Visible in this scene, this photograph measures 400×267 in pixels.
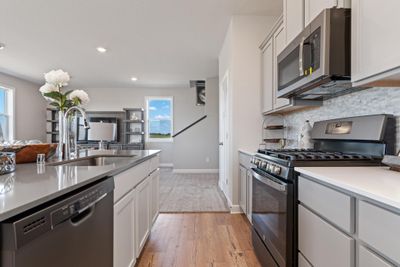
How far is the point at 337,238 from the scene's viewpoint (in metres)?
1.02

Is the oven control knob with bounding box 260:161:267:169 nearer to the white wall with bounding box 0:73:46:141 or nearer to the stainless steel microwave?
the stainless steel microwave

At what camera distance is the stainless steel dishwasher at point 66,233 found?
626mm

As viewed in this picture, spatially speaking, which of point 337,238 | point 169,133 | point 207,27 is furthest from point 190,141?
point 337,238

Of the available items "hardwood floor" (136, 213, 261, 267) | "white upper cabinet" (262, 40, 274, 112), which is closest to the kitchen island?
"hardwood floor" (136, 213, 261, 267)

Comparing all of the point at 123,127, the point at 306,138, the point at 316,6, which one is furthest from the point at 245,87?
the point at 123,127

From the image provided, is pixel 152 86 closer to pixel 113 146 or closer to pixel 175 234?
pixel 113 146

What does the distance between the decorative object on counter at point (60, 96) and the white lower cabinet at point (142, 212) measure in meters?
0.67

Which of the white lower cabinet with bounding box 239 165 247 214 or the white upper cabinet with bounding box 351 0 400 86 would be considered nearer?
the white upper cabinet with bounding box 351 0 400 86

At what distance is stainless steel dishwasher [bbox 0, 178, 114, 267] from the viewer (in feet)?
2.06

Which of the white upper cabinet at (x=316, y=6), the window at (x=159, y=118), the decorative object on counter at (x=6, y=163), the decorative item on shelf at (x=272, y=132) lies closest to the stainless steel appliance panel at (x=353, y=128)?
the white upper cabinet at (x=316, y=6)

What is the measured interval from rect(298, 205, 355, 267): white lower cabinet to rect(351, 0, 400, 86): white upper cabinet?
766 mm

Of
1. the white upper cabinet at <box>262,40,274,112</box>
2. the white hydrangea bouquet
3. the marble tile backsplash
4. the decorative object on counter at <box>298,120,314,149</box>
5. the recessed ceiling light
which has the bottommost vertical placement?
the decorative object on counter at <box>298,120,314,149</box>

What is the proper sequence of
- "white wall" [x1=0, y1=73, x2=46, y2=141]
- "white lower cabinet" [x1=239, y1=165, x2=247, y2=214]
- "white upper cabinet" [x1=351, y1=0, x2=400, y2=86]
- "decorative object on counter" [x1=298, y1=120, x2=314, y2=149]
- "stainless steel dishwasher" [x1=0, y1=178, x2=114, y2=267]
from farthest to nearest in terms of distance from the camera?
1. "white wall" [x1=0, y1=73, x2=46, y2=141]
2. "white lower cabinet" [x1=239, y1=165, x2=247, y2=214]
3. "decorative object on counter" [x1=298, y1=120, x2=314, y2=149]
4. "white upper cabinet" [x1=351, y1=0, x2=400, y2=86]
5. "stainless steel dishwasher" [x1=0, y1=178, x2=114, y2=267]

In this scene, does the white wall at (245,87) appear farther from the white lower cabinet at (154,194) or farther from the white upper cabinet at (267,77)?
the white lower cabinet at (154,194)
